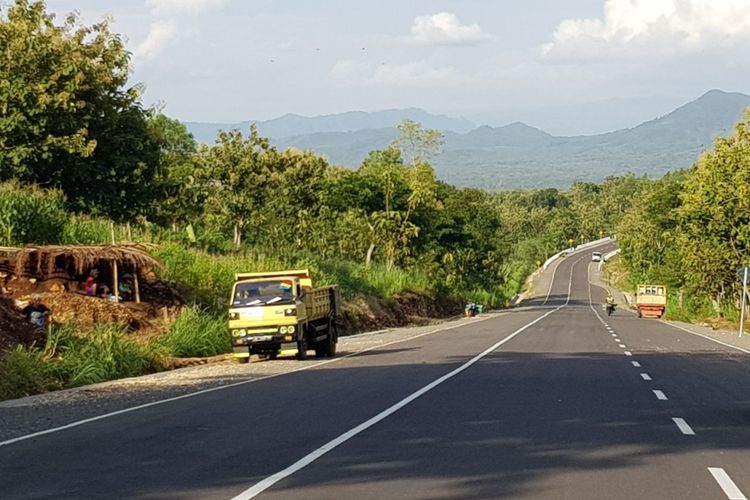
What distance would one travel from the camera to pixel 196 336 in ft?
97.2

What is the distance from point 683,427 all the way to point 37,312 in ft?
54.7

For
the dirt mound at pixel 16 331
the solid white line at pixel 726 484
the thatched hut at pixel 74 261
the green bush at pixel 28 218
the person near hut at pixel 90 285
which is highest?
the green bush at pixel 28 218

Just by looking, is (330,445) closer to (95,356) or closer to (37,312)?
(95,356)

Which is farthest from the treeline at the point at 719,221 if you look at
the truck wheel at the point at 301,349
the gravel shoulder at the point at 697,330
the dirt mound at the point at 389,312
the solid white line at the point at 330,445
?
the solid white line at the point at 330,445

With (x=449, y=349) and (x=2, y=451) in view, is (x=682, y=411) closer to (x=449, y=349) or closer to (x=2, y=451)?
(x=2, y=451)

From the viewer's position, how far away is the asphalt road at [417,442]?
981 cm

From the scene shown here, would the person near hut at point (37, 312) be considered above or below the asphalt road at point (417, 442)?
above

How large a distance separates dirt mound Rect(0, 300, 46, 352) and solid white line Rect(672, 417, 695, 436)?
13.7 m

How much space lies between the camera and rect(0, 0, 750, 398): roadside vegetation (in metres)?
30.9

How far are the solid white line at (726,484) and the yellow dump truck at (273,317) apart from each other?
17.2 meters

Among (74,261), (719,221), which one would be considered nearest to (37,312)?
(74,261)

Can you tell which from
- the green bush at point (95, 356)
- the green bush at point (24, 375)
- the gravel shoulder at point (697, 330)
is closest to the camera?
the green bush at point (24, 375)

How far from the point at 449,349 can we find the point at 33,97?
1623 cm

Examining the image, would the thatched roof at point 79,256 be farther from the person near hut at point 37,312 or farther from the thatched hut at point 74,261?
the person near hut at point 37,312
